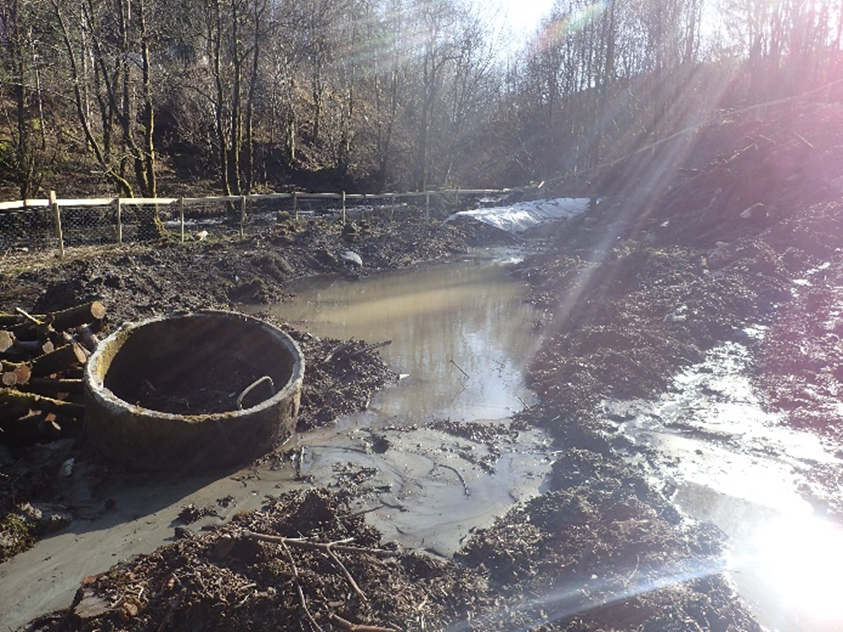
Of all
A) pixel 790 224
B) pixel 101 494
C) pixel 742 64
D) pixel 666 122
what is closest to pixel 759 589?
pixel 101 494

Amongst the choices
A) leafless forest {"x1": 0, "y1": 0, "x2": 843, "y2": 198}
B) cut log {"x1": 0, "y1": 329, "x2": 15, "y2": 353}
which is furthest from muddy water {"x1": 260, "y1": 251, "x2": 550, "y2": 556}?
leafless forest {"x1": 0, "y1": 0, "x2": 843, "y2": 198}

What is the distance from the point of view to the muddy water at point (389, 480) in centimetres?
464

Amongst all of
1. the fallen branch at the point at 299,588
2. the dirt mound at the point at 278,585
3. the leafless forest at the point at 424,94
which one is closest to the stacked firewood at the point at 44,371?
the dirt mound at the point at 278,585

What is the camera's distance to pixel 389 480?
19.4 ft

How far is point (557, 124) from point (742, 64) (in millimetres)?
11862

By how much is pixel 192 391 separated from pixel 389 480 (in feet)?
9.39

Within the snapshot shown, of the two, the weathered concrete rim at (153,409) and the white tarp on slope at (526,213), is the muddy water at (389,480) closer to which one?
the weathered concrete rim at (153,409)

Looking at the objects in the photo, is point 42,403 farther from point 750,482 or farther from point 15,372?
point 750,482

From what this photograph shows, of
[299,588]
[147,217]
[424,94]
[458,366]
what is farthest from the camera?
[424,94]

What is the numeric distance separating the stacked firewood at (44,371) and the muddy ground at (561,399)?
292mm

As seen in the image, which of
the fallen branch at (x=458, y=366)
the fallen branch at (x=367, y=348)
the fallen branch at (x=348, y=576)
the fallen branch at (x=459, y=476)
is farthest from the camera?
the fallen branch at (x=458, y=366)

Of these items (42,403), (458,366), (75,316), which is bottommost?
(458,366)

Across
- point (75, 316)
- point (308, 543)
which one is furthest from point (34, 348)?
point (308, 543)

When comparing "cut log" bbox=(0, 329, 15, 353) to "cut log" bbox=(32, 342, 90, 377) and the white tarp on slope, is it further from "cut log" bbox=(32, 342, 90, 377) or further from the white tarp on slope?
the white tarp on slope
